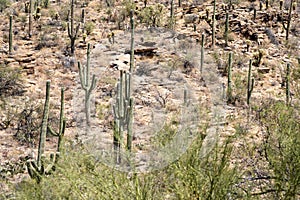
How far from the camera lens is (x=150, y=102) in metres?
13.4

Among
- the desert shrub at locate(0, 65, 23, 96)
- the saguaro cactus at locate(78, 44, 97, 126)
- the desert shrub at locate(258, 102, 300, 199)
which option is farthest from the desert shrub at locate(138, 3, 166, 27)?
the desert shrub at locate(258, 102, 300, 199)

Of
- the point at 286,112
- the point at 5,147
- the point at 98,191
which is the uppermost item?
the point at 286,112

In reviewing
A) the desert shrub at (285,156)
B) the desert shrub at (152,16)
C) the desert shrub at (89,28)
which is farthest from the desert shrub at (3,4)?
the desert shrub at (285,156)

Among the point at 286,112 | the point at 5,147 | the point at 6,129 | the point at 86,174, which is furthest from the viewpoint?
the point at 6,129

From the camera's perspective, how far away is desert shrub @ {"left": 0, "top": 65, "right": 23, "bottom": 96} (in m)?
15.5

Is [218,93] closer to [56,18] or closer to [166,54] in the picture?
[166,54]

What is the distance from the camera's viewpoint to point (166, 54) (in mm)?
16656

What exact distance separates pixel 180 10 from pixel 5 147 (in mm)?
12344

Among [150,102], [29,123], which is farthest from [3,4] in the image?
[150,102]

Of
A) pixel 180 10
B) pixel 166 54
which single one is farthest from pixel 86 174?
pixel 180 10

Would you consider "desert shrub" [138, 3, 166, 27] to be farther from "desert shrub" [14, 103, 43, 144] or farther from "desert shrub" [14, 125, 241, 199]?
"desert shrub" [14, 125, 241, 199]

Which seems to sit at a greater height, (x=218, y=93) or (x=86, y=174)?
(x=86, y=174)

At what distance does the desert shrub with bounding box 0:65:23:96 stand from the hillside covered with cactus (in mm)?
37

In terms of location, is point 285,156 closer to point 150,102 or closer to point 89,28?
point 150,102
